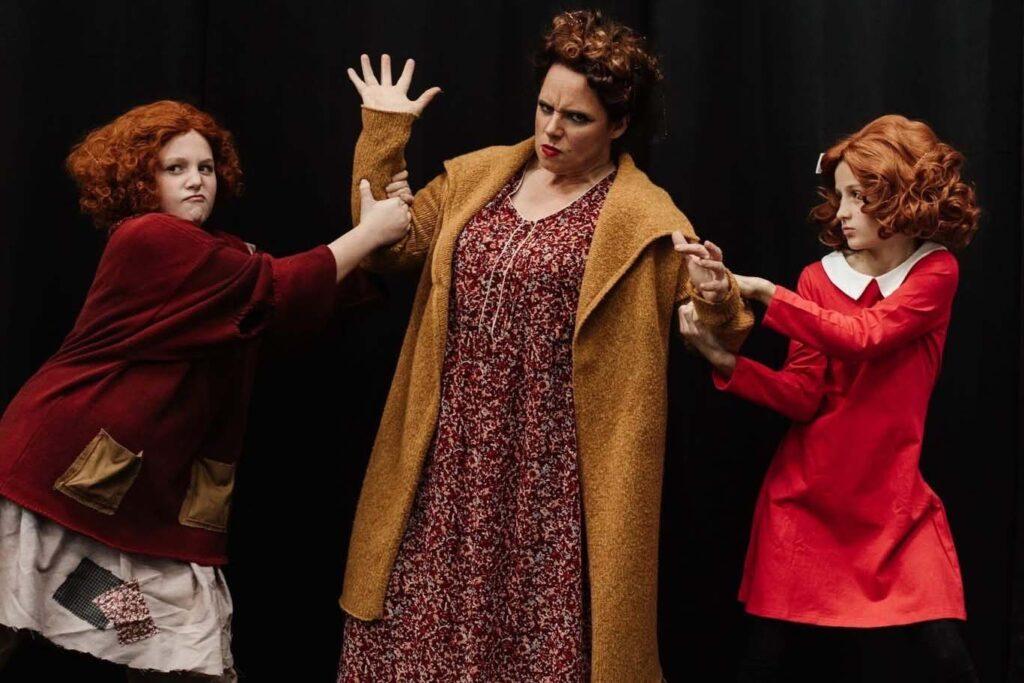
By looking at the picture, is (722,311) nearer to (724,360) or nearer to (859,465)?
(724,360)

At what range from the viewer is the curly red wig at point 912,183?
106 inches

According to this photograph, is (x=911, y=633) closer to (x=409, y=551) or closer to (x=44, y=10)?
(x=409, y=551)

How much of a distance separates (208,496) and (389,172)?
2.48 feet

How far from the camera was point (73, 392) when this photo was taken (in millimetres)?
2645

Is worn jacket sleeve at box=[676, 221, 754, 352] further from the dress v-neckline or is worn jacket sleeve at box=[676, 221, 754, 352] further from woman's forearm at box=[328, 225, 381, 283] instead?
woman's forearm at box=[328, 225, 381, 283]

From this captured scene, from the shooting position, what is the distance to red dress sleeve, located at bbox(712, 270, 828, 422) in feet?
9.12

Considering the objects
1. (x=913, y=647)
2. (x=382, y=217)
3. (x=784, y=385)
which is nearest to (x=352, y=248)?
(x=382, y=217)

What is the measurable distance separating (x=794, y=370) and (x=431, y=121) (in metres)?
1.07

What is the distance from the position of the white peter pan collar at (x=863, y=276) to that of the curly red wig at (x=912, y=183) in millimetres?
36

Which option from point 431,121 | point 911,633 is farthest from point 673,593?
point 431,121

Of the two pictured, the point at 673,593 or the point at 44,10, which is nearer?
the point at 44,10

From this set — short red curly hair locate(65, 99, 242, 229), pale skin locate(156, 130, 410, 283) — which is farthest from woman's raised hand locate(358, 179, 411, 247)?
short red curly hair locate(65, 99, 242, 229)

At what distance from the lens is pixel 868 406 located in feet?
9.02

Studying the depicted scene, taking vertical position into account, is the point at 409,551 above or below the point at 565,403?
below
